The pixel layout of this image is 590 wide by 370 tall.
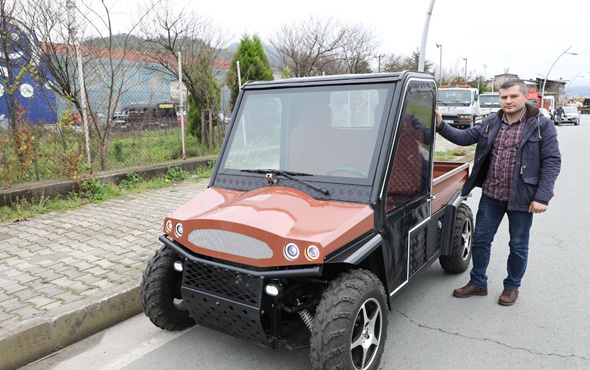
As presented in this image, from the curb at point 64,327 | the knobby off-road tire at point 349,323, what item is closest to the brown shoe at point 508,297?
the knobby off-road tire at point 349,323

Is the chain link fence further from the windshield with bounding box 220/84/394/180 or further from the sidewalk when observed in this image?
the windshield with bounding box 220/84/394/180

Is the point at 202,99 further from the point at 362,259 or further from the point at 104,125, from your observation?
the point at 362,259

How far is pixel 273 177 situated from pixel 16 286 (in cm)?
260

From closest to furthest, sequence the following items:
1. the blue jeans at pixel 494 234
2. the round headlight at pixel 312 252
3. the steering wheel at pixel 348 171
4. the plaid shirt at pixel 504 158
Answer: the round headlight at pixel 312 252 → the steering wheel at pixel 348 171 → the plaid shirt at pixel 504 158 → the blue jeans at pixel 494 234

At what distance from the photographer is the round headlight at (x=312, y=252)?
7.83 feet

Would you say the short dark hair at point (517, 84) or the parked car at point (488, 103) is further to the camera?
the parked car at point (488, 103)

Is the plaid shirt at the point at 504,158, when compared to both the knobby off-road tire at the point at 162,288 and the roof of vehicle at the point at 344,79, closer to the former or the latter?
the roof of vehicle at the point at 344,79

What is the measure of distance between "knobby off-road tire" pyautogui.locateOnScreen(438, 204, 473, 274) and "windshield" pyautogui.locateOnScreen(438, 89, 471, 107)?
17.2 m

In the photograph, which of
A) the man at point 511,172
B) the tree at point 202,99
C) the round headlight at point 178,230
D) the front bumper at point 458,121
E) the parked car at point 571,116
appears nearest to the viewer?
the round headlight at point 178,230

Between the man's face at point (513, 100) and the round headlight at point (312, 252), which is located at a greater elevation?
the man's face at point (513, 100)

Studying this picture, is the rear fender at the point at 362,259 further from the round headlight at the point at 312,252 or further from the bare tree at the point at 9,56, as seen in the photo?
the bare tree at the point at 9,56

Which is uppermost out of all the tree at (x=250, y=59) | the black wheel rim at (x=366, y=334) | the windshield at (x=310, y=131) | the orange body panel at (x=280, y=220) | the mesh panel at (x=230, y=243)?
the tree at (x=250, y=59)

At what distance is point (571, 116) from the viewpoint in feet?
122

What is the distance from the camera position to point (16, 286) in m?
3.93
